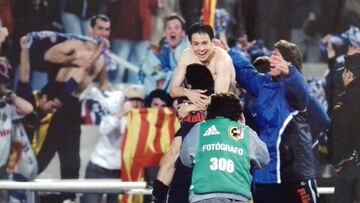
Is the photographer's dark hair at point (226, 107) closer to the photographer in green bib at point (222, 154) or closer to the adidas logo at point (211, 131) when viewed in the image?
the photographer in green bib at point (222, 154)

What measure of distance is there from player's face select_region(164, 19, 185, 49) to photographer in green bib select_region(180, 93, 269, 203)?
1.71 meters

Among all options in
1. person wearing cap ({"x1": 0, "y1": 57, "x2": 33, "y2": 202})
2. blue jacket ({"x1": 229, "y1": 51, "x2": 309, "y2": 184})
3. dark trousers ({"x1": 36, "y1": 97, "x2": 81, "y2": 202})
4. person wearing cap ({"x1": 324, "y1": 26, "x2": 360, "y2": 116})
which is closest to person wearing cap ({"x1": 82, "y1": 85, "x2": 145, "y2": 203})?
dark trousers ({"x1": 36, "y1": 97, "x2": 81, "y2": 202})

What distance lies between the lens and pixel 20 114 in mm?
8836

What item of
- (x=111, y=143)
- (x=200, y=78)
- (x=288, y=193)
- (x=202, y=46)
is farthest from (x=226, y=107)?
(x=111, y=143)

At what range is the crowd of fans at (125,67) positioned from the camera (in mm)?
8836

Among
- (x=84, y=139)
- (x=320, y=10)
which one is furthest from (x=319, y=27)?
(x=84, y=139)

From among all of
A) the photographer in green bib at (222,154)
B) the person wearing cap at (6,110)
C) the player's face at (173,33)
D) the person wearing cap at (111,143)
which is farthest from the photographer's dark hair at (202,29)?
the person wearing cap at (6,110)

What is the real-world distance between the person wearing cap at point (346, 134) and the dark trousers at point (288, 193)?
2.76ft

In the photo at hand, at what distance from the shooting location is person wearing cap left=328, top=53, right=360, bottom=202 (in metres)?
9.02

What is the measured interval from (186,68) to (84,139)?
3.83 feet

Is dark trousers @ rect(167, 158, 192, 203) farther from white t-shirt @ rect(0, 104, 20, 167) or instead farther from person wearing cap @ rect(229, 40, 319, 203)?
white t-shirt @ rect(0, 104, 20, 167)

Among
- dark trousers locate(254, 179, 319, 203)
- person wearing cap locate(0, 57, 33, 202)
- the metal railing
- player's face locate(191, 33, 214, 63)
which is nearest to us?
dark trousers locate(254, 179, 319, 203)

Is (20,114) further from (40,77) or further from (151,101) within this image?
(151,101)

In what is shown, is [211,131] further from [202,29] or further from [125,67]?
[125,67]
